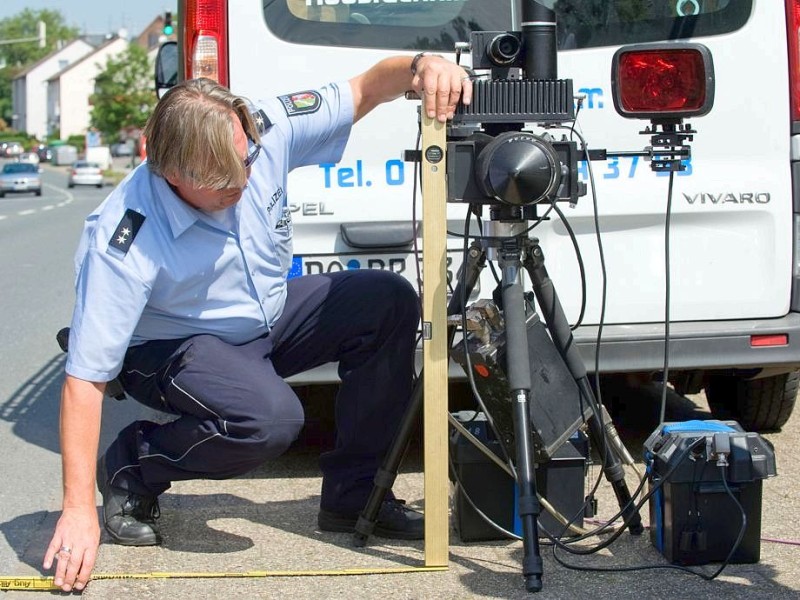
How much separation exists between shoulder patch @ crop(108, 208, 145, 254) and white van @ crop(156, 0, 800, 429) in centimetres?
101

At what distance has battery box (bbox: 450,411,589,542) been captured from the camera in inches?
149

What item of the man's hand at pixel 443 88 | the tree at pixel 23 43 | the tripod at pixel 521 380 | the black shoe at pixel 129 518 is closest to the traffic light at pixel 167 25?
the black shoe at pixel 129 518

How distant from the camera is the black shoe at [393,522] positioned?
3889mm

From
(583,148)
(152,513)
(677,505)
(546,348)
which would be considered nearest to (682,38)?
(583,148)

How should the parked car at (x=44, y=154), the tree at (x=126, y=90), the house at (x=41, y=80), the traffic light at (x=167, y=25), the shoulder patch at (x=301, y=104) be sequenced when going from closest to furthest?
the shoulder patch at (x=301, y=104) < the traffic light at (x=167, y=25) < the tree at (x=126, y=90) < the parked car at (x=44, y=154) < the house at (x=41, y=80)

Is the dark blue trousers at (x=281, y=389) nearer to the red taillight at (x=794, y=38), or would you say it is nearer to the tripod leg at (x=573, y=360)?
the tripod leg at (x=573, y=360)

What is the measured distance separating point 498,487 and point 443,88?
122 cm

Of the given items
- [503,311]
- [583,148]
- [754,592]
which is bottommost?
[754,592]

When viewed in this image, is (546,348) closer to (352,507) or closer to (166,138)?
(352,507)

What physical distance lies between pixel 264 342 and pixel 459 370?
78 centimetres

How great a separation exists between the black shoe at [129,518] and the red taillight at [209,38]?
4.78 feet

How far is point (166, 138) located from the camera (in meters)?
3.51

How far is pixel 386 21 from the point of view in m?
4.53

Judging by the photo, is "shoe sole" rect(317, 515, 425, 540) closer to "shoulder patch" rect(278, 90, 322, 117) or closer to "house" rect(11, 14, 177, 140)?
"shoulder patch" rect(278, 90, 322, 117)
